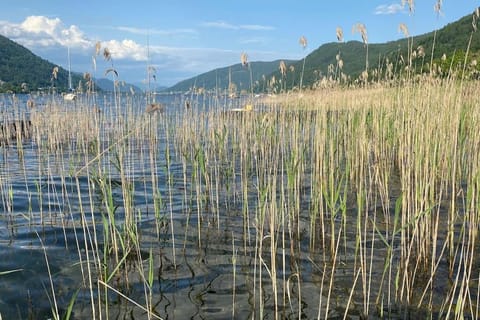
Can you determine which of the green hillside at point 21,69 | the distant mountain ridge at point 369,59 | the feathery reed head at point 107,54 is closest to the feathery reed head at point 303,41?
the distant mountain ridge at point 369,59

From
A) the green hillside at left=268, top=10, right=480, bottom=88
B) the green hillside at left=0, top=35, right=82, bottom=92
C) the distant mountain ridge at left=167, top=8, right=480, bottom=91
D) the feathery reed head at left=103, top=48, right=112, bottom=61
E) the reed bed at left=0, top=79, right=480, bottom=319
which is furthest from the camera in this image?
the green hillside at left=0, top=35, right=82, bottom=92

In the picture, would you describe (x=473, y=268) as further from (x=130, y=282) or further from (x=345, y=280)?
(x=130, y=282)

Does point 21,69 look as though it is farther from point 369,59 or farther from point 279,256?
point 279,256

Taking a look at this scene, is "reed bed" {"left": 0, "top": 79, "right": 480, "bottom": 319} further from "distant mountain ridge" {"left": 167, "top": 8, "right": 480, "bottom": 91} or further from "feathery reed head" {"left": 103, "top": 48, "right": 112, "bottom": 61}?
"distant mountain ridge" {"left": 167, "top": 8, "right": 480, "bottom": 91}

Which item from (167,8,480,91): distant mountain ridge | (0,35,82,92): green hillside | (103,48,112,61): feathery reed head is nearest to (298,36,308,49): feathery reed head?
(167,8,480,91): distant mountain ridge

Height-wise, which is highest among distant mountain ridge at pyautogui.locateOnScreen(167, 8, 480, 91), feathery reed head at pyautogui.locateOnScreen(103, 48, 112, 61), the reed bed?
distant mountain ridge at pyautogui.locateOnScreen(167, 8, 480, 91)

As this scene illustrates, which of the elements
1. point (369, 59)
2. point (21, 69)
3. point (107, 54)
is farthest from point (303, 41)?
point (21, 69)

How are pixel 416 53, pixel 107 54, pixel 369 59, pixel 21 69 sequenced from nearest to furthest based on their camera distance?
1. pixel 107 54
2. pixel 416 53
3. pixel 21 69
4. pixel 369 59

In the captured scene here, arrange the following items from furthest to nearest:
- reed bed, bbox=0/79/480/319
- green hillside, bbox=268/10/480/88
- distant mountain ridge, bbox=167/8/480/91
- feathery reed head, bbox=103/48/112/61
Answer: green hillside, bbox=268/10/480/88 < distant mountain ridge, bbox=167/8/480/91 < feathery reed head, bbox=103/48/112/61 < reed bed, bbox=0/79/480/319

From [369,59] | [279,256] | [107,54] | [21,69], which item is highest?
[369,59]

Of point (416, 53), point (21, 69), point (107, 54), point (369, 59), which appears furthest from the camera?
point (369, 59)

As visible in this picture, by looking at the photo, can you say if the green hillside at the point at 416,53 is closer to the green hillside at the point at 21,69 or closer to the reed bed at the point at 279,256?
the reed bed at the point at 279,256

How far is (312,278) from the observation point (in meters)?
3.55

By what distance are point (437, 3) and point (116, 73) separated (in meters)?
3.35
